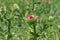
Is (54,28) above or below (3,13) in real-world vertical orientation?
below

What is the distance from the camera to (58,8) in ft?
11.2

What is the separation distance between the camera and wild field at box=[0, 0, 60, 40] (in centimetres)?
200

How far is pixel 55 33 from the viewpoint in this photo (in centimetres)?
253

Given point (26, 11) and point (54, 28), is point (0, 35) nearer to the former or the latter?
point (54, 28)

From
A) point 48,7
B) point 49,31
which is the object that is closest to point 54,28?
point 49,31

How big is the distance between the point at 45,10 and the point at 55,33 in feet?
2.47

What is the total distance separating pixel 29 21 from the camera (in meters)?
1.85

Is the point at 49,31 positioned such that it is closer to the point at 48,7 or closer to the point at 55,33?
the point at 55,33

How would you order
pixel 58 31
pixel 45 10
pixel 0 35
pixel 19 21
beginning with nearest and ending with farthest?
pixel 0 35, pixel 58 31, pixel 19 21, pixel 45 10

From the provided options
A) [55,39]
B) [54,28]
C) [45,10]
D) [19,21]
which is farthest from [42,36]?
[45,10]

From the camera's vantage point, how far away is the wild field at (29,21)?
200 centimetres

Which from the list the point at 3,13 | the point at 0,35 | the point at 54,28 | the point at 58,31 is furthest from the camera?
the point at 54,28

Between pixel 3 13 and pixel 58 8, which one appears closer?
pixel 3 13

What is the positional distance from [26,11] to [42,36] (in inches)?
29.8
